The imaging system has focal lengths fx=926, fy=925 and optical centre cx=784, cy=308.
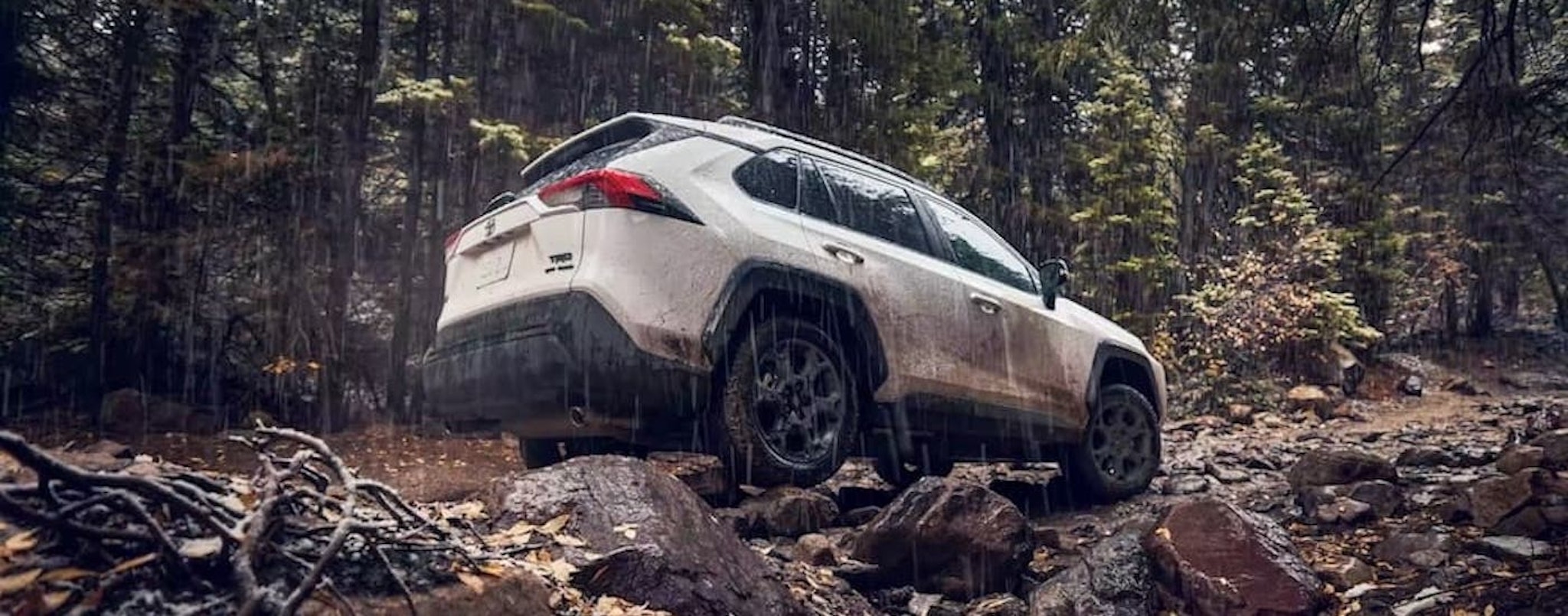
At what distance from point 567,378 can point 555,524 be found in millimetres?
1093

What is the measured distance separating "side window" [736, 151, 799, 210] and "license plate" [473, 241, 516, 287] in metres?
1.14

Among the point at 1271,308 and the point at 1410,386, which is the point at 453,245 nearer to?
the point at 1271,308

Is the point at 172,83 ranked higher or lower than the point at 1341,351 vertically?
higher

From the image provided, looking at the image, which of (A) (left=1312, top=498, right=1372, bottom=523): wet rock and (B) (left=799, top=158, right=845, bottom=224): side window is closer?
(B) (left=799, top=158, right=845, bottom=224): side window

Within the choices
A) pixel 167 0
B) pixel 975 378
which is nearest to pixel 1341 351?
pixel 975 378

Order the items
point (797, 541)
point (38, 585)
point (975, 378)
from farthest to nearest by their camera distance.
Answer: point (975, 378)
point (797, 541)
point (38, 585)

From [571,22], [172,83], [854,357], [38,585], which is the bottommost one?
[38,585]

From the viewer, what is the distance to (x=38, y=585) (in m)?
1.60

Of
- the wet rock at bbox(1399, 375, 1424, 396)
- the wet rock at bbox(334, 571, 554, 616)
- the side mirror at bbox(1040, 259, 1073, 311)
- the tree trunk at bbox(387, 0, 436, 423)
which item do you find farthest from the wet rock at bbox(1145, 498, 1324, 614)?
the wet rock at bbox(1399, 375, 1424, 396)

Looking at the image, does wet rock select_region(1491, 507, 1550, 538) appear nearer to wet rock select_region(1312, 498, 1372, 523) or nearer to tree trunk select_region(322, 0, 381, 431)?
wet rock select_region(1312, 498, 1372, 523)

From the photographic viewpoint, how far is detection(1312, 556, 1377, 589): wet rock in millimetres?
4004

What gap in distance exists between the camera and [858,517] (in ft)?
16.3

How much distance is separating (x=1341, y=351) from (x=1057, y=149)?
550 cm

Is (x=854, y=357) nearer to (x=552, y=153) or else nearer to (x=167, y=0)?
(x=552, y=153)
